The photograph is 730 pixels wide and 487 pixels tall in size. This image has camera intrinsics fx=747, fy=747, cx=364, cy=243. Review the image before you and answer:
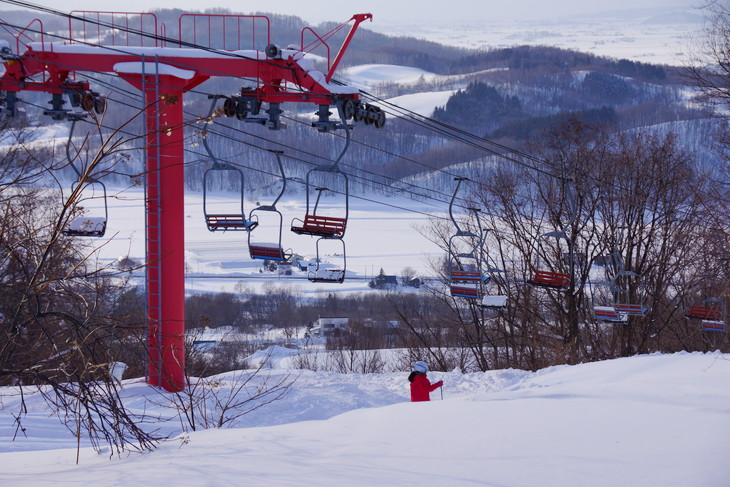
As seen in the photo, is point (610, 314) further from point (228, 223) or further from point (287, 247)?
point (287, 247)

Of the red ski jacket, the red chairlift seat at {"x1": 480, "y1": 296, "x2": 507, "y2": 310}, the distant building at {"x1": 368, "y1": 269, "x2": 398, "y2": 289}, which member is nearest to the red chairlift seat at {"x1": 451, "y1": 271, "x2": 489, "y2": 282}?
the red chairlift seat at {"x1": 480, "y1": 296, "x2": 507, "y2": 310}

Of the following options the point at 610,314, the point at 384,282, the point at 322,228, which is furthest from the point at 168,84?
the point at 384,282

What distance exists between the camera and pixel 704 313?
15.9 m

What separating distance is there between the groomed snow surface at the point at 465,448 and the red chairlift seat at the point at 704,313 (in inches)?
290

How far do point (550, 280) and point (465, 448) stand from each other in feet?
25.7

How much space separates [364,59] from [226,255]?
109709mm

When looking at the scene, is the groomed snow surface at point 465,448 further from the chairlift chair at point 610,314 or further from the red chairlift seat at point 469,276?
the chairlift chair at point 610,314

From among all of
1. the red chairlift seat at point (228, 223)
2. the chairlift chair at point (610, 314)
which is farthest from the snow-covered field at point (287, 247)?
the red chairlift seat at point (228, 223)

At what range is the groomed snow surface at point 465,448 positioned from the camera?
5.02 m

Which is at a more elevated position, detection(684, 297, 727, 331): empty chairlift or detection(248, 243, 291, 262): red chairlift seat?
detection(248, 243, 291, 262): red chairlift seat

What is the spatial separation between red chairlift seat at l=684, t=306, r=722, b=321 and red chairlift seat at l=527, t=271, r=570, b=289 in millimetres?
4292

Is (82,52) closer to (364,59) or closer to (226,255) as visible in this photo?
(226,255)

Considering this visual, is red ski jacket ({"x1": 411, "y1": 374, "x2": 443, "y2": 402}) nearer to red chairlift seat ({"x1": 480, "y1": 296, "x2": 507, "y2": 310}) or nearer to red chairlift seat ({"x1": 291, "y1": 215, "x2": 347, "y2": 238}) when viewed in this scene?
red chairlift seat ({"x1": 291, "y1": 215, "x2": 347, "y2": 238})

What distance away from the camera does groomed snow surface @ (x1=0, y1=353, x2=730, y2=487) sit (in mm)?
5023
